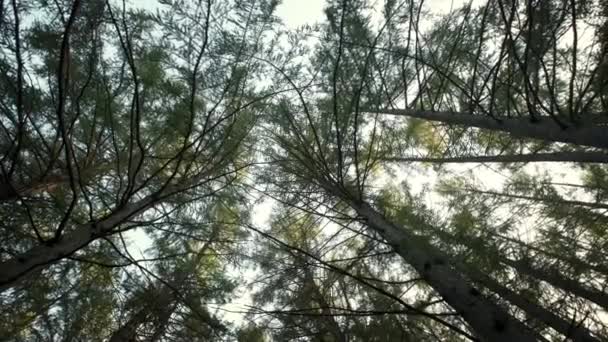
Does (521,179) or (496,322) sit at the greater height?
(521,179)

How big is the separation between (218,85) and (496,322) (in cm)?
331

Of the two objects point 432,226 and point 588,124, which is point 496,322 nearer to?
point 588,124

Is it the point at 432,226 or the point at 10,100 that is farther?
the point at 432,226

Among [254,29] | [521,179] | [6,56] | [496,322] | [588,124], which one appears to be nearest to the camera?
[496,322]

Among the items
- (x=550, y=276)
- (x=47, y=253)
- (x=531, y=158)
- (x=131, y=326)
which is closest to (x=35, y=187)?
(x=131, y=326)

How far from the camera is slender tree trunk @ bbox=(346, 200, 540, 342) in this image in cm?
187

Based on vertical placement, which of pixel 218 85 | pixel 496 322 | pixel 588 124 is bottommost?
pixel 496 322

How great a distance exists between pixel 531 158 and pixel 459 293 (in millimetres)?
3801

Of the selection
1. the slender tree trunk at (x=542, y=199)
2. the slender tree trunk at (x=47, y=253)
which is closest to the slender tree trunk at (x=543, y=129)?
the slender tree trunk at (x=542, y=199)

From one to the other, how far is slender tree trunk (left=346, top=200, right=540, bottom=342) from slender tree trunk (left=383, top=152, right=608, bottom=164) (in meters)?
2.48

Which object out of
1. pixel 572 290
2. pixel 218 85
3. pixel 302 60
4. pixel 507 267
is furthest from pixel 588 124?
pixel 218 85

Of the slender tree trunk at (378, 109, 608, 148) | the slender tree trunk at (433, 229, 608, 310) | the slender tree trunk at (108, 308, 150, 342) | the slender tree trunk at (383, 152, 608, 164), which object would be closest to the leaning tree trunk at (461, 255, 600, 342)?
the slender tree trunk at (433, 229, 608, 310)

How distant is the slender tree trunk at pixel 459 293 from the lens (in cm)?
187

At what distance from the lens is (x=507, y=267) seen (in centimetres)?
326
